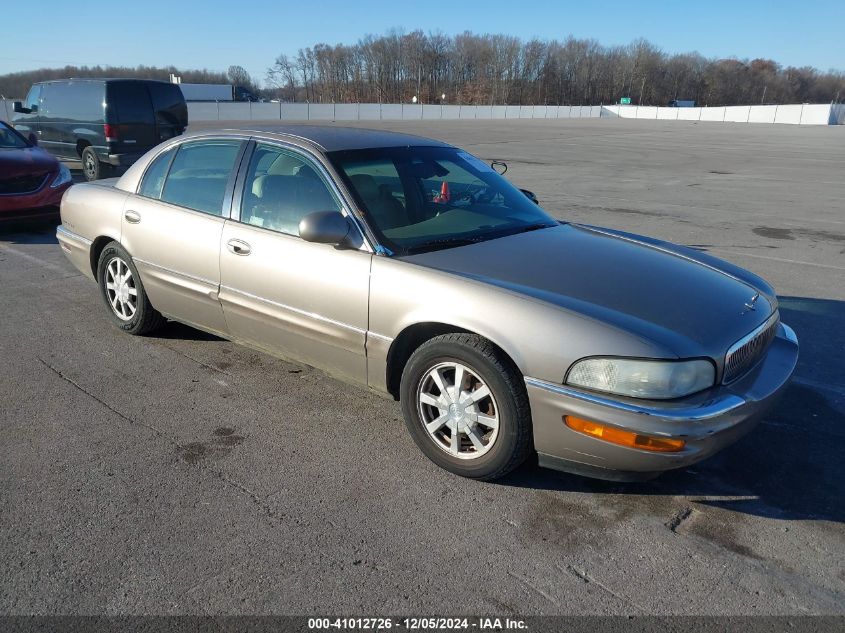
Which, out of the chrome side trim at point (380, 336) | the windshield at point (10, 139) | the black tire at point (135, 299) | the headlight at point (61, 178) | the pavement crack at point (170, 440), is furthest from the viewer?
the windshield at point (10, 139)

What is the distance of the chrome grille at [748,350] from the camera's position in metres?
2.99

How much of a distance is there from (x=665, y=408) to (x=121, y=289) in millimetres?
4035

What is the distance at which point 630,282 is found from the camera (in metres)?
3.33

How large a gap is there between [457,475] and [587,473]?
25.4 inches

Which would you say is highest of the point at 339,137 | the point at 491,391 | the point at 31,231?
the point at 339,137

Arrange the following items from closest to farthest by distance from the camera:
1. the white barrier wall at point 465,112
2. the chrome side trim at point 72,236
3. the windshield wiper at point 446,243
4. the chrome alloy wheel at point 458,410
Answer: the chrome alloy wheel at point 458,410, the windshield wiper at point 446,243, the chrome side trim at point 72,236, the white barrier wall at point 465,112

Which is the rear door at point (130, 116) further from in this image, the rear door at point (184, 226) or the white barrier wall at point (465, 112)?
the white barrier wall at point (465, 112)

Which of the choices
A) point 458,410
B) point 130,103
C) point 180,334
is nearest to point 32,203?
point 180,334

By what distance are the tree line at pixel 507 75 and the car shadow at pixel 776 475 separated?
113m

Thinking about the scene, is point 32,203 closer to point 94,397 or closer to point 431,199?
point 94,397

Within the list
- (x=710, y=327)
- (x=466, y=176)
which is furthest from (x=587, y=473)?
(x=466, y=176)

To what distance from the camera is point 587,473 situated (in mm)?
2957

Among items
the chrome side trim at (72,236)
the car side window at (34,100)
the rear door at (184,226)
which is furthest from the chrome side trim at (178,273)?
the car side window at (34,100)

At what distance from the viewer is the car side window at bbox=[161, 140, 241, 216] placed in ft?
14.2
